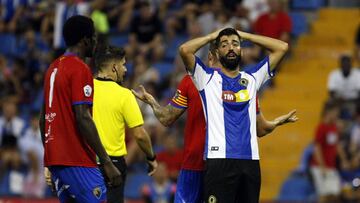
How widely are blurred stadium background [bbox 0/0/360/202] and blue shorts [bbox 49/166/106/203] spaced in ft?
27.8

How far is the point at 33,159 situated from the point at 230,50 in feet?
37.1

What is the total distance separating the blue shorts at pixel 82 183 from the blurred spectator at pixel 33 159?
422 inches

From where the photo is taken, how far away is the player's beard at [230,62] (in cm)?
1189

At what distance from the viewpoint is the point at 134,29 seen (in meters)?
23.7

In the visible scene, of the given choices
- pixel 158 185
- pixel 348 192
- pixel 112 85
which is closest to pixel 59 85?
pixel 112 85

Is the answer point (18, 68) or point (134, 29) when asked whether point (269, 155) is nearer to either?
point (134, 29)

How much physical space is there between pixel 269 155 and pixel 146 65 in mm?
3041

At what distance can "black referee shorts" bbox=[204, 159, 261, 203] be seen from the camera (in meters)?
11.7

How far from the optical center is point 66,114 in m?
11.2

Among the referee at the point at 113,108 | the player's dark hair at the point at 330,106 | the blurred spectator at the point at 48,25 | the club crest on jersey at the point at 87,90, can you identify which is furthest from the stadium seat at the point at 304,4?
the club crest on jersey at the point at 87,90

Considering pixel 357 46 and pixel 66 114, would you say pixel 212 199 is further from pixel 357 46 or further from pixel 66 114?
pixel 357 46

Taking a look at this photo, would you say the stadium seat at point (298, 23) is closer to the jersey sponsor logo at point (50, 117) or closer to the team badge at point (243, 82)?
the team badge at point (243, 82)

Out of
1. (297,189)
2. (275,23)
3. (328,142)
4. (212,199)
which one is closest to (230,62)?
(212,199)

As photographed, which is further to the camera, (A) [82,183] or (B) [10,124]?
(B) [10,124]
